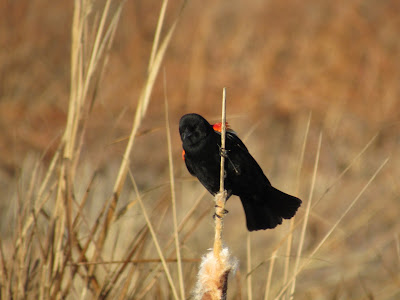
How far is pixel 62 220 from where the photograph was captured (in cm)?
152

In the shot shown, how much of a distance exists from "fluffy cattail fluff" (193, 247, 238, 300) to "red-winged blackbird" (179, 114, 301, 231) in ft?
0.97

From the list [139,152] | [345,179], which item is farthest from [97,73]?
[139,152]

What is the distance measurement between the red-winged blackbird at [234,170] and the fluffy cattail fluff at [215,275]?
0.97 feet

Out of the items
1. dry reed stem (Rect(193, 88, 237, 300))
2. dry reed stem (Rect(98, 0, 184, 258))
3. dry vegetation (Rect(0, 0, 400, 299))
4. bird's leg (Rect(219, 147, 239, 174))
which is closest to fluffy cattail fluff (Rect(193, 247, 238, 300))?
dry reed stem (Rect(193, 88, 237, 300))

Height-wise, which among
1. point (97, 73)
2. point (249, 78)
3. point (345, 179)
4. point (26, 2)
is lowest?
point (97, 73)

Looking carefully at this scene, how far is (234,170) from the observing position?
1481 mm

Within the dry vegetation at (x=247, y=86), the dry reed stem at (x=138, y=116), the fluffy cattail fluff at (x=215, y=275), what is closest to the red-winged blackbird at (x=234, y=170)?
the dry reed stem at (x=138, y=116)

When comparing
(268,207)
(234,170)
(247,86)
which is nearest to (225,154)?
(234,170)

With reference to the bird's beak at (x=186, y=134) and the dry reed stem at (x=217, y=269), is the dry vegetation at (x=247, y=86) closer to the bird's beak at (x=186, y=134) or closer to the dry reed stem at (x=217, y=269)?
the bird's beak at (x=186, y=134)

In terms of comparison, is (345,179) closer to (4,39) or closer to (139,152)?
(139,152)

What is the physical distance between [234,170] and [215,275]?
349mm

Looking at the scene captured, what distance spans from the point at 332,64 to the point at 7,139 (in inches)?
146

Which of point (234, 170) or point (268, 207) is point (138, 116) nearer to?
point (234, 170)

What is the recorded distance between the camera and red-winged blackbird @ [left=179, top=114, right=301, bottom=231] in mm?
1472
